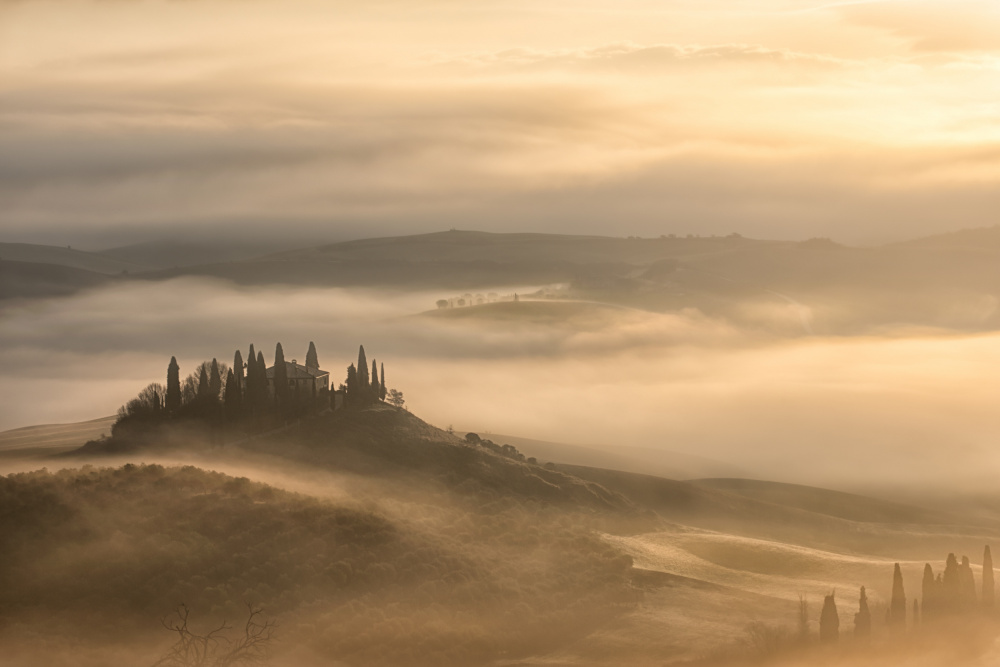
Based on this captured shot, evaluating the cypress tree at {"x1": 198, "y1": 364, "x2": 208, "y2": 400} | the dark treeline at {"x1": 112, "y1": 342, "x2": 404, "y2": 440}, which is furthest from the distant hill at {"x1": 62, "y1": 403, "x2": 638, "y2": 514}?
the cypress tree at {"x1": 198, "y1": 364, "x2": 208, "y2": 400}

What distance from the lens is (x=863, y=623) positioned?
107 m

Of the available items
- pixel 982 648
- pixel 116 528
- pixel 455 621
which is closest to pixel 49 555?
pixel 116 528

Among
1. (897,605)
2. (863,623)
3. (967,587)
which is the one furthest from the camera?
(967,587)

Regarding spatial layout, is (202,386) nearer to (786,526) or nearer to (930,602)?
(930,602)

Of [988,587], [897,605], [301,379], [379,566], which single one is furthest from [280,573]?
[988,587]

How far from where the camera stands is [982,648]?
107 meters

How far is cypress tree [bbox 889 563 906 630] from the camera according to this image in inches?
4353

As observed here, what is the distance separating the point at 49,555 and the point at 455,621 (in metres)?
37.4

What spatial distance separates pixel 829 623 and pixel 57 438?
115983mm

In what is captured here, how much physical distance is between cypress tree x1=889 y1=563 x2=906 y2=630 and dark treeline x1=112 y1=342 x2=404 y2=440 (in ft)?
227

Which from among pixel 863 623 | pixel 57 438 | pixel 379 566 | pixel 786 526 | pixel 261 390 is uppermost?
pixel 261 390

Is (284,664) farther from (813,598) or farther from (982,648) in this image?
(982,648)

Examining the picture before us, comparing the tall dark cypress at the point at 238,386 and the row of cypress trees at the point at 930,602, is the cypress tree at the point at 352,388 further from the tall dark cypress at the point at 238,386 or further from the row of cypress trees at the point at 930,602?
the row of cypress trees at the point at 930,602

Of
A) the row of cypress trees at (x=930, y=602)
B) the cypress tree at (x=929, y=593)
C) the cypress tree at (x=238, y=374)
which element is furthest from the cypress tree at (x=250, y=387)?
the cypress tree at (x=929, y=593)
